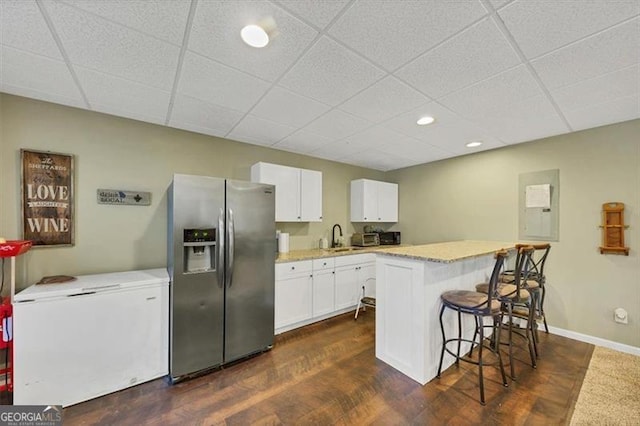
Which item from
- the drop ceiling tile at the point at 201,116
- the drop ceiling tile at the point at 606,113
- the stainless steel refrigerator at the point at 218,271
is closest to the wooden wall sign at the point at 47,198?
the stainless steel refrigerator at the point at 218,271

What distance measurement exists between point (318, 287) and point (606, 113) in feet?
12.0

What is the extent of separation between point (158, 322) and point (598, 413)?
352 centimetres

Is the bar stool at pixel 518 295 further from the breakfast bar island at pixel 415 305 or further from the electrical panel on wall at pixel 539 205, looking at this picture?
the electrical panel on wall at pixel 539 205

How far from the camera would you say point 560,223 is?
10.4ft

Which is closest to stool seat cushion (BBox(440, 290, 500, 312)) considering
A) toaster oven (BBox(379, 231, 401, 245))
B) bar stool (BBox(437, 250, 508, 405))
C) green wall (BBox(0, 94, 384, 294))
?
bar stool (BBox(437, 250, 508, 405))

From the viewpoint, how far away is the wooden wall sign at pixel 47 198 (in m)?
2.21

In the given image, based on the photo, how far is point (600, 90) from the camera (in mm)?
2104

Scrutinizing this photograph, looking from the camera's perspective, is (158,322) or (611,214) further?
(611,214)

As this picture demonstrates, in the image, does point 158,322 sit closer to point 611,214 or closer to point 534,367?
point 534,367

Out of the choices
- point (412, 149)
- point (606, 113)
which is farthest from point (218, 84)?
point (606, 113)

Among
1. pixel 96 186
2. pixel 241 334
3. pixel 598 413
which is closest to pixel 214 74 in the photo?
pixel 96 186

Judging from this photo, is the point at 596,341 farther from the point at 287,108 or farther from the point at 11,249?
the point at 11,249

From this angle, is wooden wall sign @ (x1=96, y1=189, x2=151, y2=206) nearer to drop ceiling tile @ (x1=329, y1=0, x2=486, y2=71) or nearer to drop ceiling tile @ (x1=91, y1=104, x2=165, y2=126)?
drop ceiling tile @ (x1=91, y1=104, x2=165, y2=126)

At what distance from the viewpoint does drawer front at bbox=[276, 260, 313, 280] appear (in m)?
3.06
